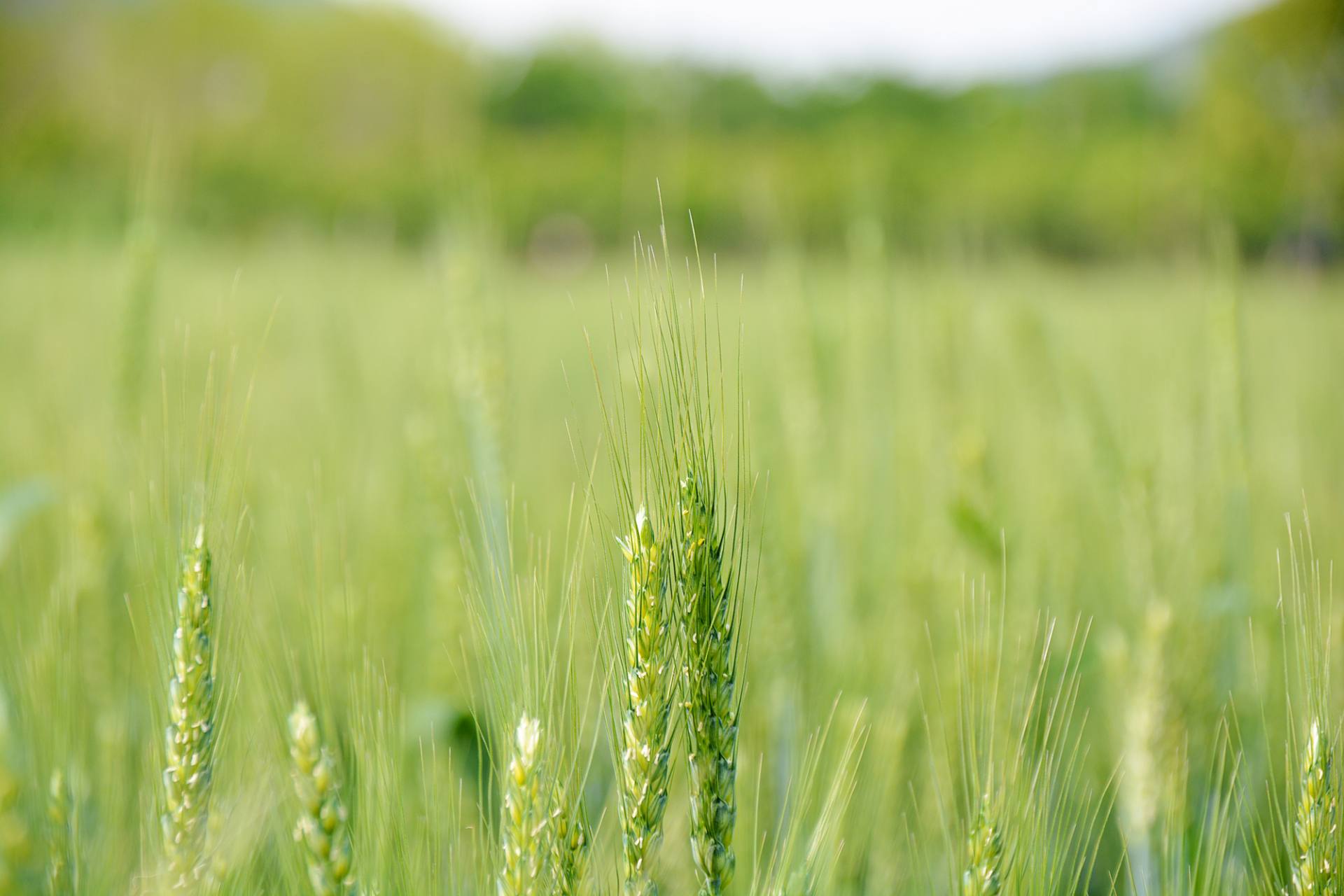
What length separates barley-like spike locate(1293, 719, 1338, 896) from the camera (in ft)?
1.71

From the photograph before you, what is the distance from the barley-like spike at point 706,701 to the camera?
0.48 metres

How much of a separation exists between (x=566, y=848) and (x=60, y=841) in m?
0.37

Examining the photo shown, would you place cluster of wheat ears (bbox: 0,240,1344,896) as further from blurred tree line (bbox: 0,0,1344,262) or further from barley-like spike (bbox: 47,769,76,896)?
blurred tree line (bbox: 0,0,1344,262)

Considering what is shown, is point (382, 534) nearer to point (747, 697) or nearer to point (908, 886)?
point (747, 697)

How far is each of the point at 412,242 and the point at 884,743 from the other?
8.12 m

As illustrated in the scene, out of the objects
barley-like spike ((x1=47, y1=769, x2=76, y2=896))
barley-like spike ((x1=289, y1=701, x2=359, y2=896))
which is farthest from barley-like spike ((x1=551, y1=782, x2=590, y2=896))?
barley-like spike ((x1=47, y1=769, x2=76, y2=896))

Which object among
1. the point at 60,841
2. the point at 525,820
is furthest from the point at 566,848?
the point at 60,841

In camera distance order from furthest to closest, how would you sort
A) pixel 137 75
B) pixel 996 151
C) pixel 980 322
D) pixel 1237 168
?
pixel 137 75 < pixel 996 151 < pixel 1237 168 < pixel 980 322

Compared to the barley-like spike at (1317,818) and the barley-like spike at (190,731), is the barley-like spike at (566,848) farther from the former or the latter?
the barley-like spike at (1317,818)

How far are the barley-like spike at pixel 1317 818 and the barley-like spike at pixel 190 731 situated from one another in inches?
26.4

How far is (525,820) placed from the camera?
0.47 metres

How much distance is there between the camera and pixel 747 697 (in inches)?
42.0

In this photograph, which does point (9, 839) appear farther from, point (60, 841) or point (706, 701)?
point (706, 701)

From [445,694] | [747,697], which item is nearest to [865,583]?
[747,697]
